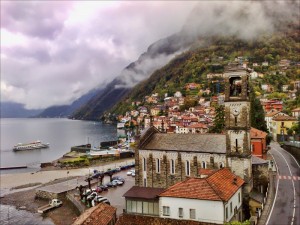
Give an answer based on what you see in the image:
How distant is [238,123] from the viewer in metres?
41.3

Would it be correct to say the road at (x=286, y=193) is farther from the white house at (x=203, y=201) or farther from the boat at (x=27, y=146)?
the boat at (x=27, y=146)

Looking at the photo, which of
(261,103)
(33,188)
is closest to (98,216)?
(33,188)

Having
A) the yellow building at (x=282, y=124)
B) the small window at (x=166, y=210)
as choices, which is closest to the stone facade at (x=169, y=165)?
the small window at (x=166, y=210)

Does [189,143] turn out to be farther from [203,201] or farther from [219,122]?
[219,122]

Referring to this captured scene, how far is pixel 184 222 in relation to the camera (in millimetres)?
29578

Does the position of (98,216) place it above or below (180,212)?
below

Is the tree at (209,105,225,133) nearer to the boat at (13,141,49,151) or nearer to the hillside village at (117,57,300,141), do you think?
the hillside village at (117,57,300,141)

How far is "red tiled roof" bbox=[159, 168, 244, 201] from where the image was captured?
103 feet

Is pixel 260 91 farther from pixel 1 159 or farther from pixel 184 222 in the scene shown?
pixel 184 222

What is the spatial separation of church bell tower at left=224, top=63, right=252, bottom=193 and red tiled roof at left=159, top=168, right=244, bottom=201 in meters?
5.68

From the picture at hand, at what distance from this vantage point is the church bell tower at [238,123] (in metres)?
40.8

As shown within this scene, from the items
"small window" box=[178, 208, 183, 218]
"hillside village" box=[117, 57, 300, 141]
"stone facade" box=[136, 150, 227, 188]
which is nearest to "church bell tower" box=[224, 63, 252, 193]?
"stone facade" box=[136, 150, 227, 188]

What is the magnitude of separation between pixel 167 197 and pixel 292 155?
40.2m

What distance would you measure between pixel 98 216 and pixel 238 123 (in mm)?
19210
